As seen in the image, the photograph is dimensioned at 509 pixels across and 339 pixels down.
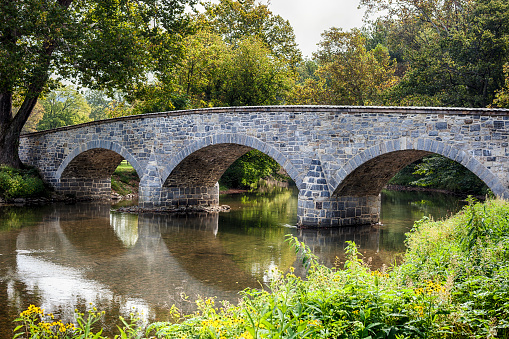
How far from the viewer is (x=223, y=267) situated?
923 centimetres

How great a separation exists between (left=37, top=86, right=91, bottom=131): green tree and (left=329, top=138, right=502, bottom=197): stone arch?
34168 mm

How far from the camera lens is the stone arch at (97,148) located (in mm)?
17547

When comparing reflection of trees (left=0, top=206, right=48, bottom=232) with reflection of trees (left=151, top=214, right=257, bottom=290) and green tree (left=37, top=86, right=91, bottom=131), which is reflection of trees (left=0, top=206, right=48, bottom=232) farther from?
green tree (left=37, top=86, right=91, bottom=131)

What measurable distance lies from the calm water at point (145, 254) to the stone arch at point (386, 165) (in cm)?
133

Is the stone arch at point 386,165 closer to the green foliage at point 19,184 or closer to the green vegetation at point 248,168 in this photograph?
the green vegetation at point 248,168

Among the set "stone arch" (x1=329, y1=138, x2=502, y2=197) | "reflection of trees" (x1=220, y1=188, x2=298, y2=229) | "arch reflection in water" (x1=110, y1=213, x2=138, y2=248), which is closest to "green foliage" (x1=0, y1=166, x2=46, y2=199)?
"arch reflection in water" (x1=110, y1=213, x2=138, y2=248)

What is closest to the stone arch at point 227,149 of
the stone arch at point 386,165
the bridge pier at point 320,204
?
the bridge pier at point 320,204

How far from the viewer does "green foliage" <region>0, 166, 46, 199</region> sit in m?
18.3

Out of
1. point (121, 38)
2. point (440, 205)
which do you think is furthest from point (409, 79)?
point (121, 38)

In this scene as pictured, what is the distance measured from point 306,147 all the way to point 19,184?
483 inches

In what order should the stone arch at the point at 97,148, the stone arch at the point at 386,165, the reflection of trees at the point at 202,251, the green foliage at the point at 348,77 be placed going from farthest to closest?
the green foliage at the point at 348,77
the stone arch at the point at 97,148
the stone arch at the point at 386,165
the reflection of trees at the point at 202,251

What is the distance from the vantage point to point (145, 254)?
33.8 ft

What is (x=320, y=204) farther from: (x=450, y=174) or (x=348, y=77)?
(x=348, y=77)

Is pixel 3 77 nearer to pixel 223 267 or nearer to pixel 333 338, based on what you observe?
pixel 223 267
